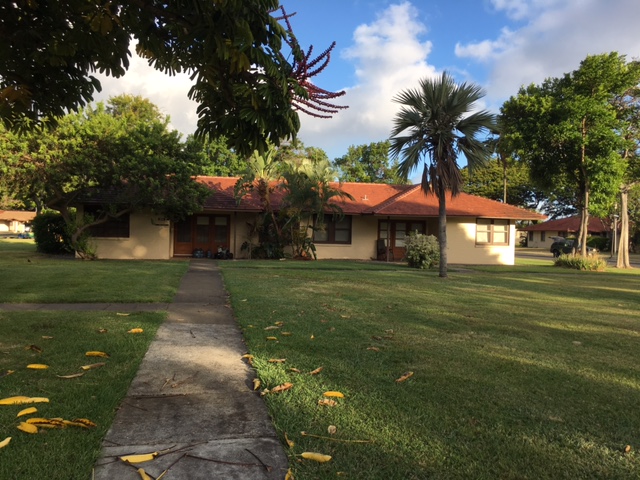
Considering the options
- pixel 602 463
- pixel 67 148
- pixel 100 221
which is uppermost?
pixel 67 148

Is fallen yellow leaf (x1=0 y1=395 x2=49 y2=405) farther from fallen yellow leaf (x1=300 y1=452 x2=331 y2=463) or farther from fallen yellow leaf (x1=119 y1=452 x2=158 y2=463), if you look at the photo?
fallen yellow leaf (x1=300 y1=452 x2=331 y2=463)

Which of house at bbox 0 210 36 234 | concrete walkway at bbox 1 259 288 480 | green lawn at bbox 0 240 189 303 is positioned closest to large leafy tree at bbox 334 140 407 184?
green lawn at bbox 0 240 189 303

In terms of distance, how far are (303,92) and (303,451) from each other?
8.69ft

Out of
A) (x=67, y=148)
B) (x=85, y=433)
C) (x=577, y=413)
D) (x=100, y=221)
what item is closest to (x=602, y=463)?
(x=577, y=413)

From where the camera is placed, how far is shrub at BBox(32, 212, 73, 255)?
72.0ft

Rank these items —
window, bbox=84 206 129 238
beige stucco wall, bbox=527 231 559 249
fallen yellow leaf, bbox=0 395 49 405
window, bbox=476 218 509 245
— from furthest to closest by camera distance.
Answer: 1. beige stucco wall, bbox=527 231 559 249
2. window, bbox=476 218 509 245
3. window, bbox=84 206 129 238
4. fallen yellow leaf, bbox=0 395 49 405

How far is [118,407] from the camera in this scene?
3500mm

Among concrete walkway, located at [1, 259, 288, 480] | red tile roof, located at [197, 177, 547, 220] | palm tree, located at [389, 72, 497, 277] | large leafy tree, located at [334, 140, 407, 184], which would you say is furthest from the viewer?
large leafy tree, located at [334, 140, 407, 184]

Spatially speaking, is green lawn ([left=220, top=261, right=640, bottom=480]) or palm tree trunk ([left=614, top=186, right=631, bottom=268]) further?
palm tree trunk ([left=614, top=186, right=631, bottom=268])

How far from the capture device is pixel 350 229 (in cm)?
2391

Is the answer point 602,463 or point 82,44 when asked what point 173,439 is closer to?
point 602,463

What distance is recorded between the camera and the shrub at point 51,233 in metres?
21.9

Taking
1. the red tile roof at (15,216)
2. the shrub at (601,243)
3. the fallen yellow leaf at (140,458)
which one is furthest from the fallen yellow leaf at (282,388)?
the red tile roof at (15,216)

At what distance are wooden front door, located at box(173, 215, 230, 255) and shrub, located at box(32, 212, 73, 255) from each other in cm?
490
